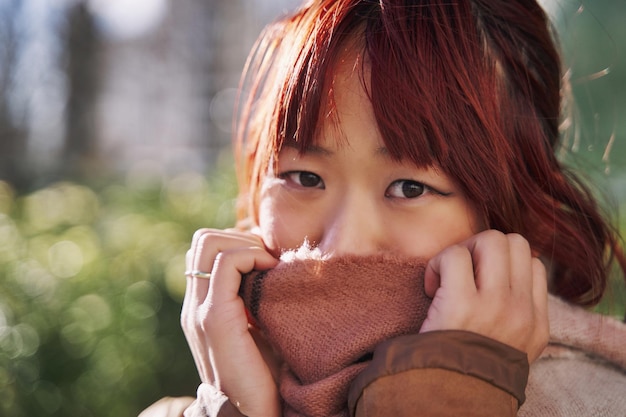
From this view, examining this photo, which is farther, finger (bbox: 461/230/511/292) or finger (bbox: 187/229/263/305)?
finger (bbox: 187/229/263/305)

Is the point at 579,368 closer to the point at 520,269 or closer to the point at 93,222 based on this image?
the point at 520,269

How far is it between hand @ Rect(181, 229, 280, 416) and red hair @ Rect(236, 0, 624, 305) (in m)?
0.27

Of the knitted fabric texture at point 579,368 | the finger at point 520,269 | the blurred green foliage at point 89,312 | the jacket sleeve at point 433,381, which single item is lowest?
the blurred green foliage at point 89,312

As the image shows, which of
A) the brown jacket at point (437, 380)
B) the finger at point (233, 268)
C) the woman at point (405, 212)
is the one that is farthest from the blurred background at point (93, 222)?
the finger at point (233, 268)

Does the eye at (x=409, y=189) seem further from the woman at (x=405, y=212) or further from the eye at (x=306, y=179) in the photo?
the eye at (x=306, y=179)

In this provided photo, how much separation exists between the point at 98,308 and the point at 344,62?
1.55 metres

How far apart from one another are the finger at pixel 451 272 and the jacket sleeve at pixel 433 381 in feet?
0.38

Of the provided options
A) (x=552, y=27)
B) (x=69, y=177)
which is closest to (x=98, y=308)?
(x=552, y=27)

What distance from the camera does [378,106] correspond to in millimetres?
1510

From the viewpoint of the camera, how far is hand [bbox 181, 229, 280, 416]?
5.24ft

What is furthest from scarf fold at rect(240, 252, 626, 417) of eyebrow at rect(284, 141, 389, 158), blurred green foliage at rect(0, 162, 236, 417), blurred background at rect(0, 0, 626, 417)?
blurred green foliage at rect(0, 162, 236, 417)

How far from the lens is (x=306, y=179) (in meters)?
1.68

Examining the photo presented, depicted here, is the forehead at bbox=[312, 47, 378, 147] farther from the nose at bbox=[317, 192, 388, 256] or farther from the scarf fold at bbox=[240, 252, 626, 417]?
the scarf fold at bbox=[240, 252, 626, 417]

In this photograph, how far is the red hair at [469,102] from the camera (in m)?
1.52
